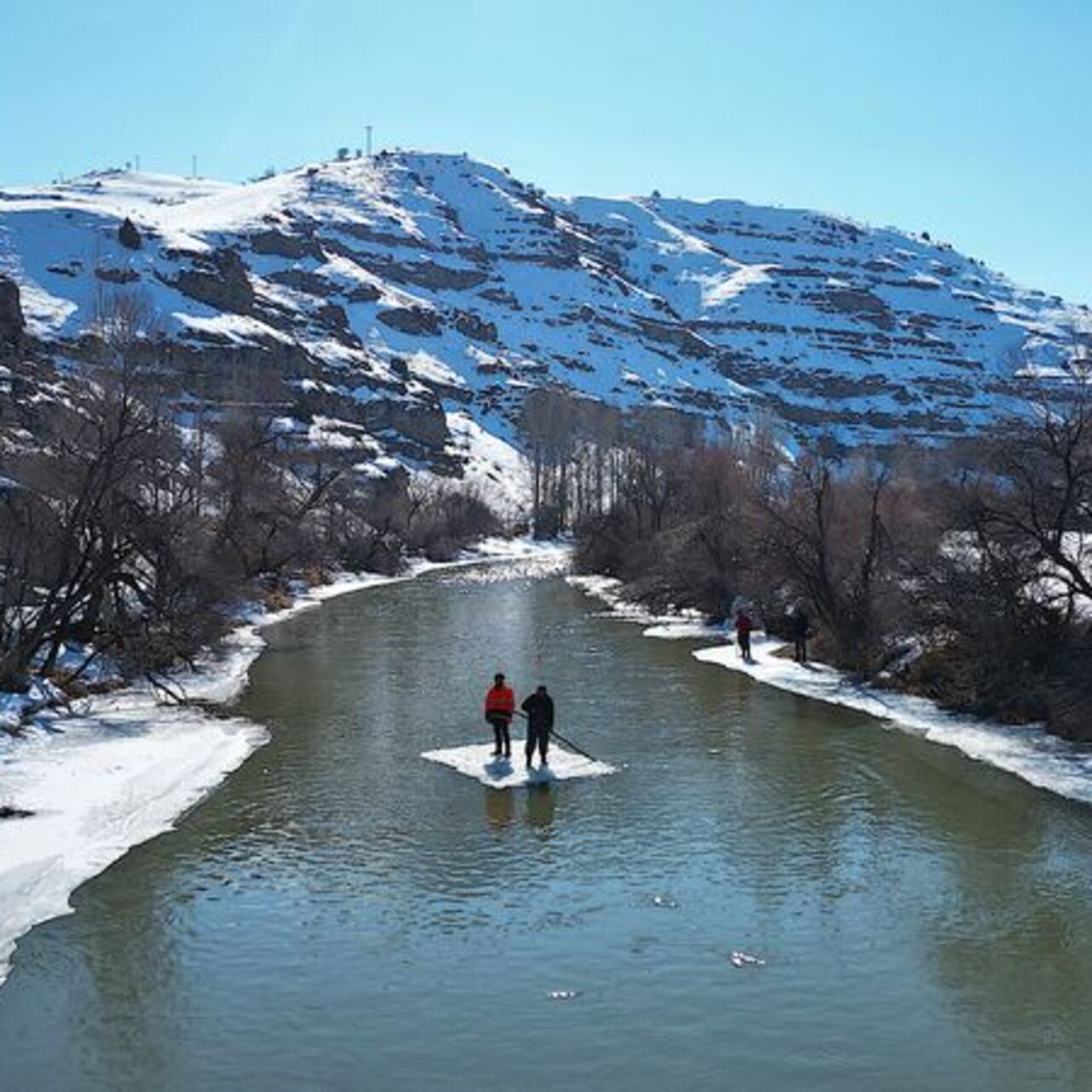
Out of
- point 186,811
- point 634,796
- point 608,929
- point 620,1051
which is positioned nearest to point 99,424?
point 186,811

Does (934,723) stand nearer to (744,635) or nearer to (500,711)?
(744,635)

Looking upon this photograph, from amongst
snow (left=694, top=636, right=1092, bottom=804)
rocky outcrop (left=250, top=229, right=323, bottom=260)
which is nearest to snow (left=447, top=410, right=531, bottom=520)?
rocky outcrop (left=250, top=229, right=323, bottom=260)

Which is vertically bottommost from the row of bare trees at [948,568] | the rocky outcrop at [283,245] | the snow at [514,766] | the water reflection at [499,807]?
the water reflection at [499,807]

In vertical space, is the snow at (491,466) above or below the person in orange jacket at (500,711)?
above

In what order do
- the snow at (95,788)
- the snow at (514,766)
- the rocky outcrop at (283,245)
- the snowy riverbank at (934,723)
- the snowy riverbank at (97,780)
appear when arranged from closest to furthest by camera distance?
the snow at (95,788), the snowy riverbank at (97,780), the snow at (514,766), the snowy riverbank at (934,723), the rocky outcrop at (283,245)

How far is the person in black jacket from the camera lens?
69.6 ft

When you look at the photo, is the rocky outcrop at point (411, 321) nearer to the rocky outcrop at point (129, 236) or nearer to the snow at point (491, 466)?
the snow at point (491, 466)

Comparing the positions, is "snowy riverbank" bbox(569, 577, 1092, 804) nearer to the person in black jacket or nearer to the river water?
the river water

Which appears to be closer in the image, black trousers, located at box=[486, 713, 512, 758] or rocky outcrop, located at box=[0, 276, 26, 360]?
black trousers, located at box=[486, 713, 512, 758]

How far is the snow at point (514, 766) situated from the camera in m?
21.0

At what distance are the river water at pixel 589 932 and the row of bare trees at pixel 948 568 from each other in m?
4.45

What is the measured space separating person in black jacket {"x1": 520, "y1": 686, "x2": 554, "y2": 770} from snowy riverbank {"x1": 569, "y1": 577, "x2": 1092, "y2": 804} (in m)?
8.80

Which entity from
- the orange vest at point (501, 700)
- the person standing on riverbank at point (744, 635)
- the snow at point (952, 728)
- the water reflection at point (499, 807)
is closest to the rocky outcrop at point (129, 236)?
the snow at point (952, 728)

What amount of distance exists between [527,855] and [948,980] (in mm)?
6180
